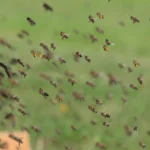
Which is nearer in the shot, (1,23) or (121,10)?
(1,23)

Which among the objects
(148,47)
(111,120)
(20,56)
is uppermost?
(148,47)

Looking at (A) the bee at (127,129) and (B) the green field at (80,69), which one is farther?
(A) the bee at (127,129)

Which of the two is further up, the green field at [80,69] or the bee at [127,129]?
the green field at [80,69]

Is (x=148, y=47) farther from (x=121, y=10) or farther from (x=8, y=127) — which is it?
(x=8, y=127)

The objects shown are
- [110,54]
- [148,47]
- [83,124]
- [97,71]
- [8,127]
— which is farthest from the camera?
[148,47]

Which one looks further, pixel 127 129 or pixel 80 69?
pixel 80 69

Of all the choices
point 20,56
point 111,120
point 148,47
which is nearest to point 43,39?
point 20,56

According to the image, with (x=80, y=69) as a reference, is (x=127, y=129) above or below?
below

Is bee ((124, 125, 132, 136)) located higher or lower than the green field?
lower
